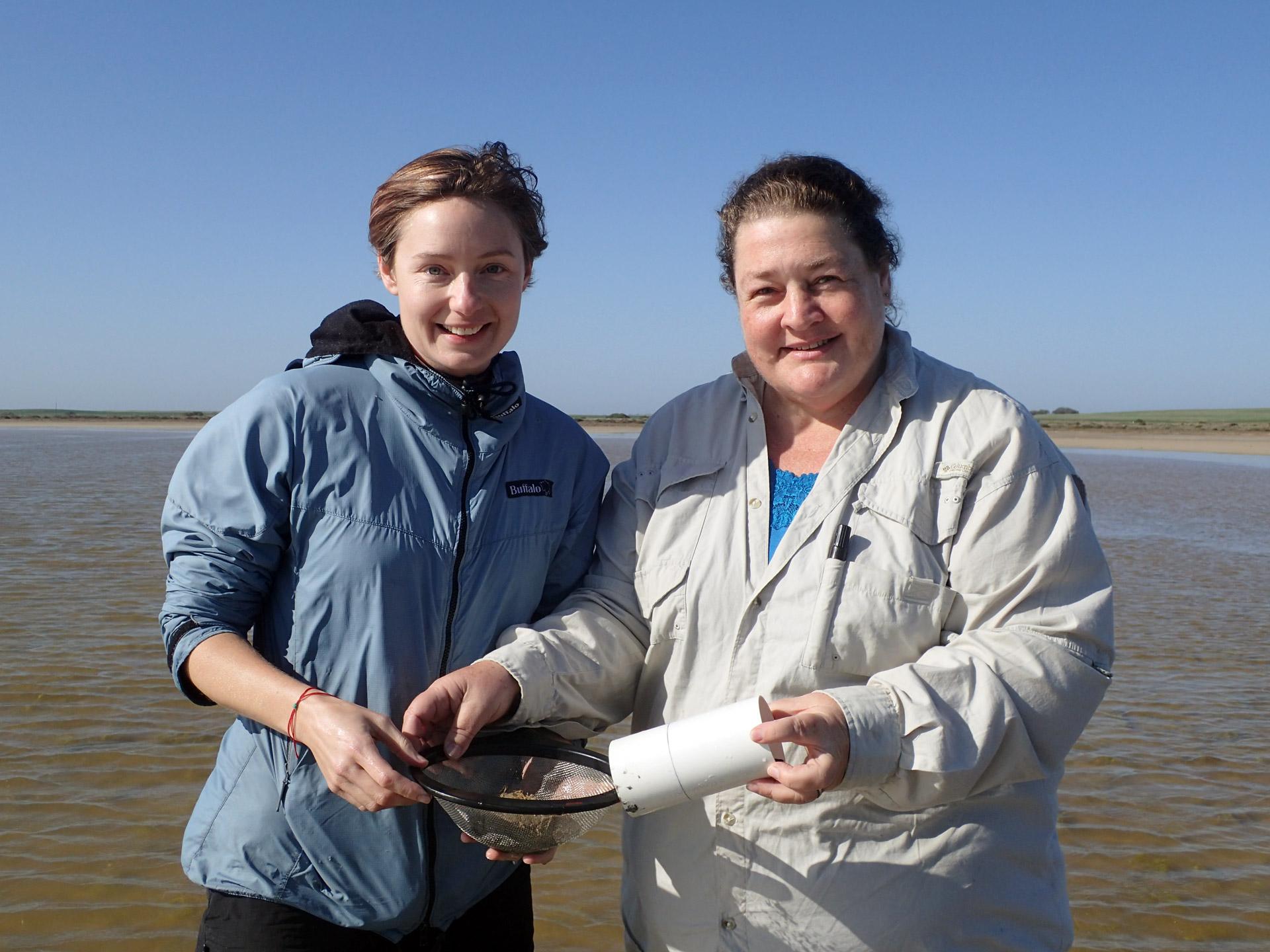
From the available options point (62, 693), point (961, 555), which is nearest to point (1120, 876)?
point (961, 555)

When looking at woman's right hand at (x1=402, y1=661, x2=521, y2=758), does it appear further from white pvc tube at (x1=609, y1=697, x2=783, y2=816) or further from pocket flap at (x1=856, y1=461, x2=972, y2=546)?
pocket flap at (x1=856, y1=461, x2=972, y2=546)

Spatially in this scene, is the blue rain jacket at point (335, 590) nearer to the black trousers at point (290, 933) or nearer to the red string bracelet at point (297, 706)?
the black trousers at point (290, 933)

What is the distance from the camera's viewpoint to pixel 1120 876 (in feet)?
16.1

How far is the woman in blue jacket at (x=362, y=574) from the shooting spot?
2400 millimetres

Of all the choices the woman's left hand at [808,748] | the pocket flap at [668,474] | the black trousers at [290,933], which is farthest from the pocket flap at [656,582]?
the black trousers at [290,933]

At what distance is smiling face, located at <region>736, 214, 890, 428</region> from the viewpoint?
8.68 ft

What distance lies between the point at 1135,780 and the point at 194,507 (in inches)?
221

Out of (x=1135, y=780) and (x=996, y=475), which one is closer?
(x=996, y=475)

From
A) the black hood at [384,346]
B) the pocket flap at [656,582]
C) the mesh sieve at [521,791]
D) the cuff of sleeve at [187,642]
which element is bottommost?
the mesh sieve at [521,791]

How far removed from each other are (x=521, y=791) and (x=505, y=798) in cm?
40

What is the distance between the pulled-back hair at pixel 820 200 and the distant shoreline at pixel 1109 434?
94.4 ft

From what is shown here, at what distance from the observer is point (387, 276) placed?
9.05 ft

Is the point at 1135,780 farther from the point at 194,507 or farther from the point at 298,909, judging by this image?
the point at 194,507

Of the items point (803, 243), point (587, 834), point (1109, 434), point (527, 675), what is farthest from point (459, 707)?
point (1109, 434)
